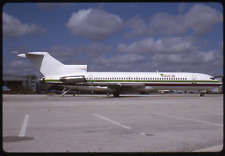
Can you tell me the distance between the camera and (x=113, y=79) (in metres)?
37.9

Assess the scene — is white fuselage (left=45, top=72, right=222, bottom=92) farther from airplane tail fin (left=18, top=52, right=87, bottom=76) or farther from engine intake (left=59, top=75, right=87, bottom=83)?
airplane tail fin (left=18, top=52, right=87, bottom=76)

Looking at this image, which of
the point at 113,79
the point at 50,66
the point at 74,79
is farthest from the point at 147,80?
the point at 50,66

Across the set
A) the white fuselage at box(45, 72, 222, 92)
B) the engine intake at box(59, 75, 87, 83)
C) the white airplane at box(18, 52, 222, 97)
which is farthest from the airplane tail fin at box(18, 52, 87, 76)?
the engine intake at box(59, 75, 87, 83)

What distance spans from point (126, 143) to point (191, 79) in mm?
32708

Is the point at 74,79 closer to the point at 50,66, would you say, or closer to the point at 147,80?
the point at 50,66

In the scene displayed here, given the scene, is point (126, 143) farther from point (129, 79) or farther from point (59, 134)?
point (129, 79)

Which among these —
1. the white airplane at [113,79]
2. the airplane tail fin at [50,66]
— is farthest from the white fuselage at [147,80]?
the airplane tail fin at [50,66]

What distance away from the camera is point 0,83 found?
14.6ft

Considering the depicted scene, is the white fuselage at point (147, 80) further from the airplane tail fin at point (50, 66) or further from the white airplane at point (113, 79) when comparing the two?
the airplane tail fin at point (50, 66)

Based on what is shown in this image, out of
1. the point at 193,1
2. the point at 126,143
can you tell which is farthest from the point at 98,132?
the point at 193,1

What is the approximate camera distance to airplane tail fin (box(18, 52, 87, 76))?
3781 centimetres

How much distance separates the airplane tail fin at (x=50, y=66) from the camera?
37812 mm

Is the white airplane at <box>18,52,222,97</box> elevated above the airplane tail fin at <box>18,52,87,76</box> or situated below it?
below

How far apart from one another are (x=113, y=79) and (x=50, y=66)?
8.36 m
